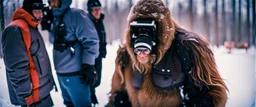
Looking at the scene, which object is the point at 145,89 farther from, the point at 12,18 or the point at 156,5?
the point at 12,18

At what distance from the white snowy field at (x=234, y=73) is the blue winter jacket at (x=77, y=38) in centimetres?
12

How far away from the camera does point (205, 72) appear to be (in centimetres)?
259

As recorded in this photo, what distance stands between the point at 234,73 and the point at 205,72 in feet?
0.83

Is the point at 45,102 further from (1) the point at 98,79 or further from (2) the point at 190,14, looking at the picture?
(2) the point at 190,14

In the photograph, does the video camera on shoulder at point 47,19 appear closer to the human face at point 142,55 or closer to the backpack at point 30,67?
the backpack at point 30,67

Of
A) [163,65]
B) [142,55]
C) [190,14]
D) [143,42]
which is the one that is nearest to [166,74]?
[163,65]

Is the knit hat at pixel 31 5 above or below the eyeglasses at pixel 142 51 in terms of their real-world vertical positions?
above

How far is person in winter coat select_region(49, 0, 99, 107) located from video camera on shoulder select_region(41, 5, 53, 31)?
0.13ft

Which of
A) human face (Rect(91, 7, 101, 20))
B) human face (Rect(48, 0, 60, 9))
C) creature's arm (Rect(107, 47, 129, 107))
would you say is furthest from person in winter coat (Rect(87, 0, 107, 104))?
human face (Rect(48, 0, 60, 9))

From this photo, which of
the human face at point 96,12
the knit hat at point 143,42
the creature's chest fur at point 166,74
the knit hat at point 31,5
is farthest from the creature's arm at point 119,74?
the knit hat at point 31,5

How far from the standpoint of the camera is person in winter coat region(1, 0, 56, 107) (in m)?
2.57

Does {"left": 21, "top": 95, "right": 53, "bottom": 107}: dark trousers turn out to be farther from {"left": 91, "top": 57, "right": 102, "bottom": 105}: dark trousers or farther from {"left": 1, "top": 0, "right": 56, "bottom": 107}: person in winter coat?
{"left": 91, "top": 57, "right": 102, "bottom": 105}: dark trousers

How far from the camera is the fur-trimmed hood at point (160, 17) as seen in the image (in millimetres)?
2564

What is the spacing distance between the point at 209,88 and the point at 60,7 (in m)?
1.31
